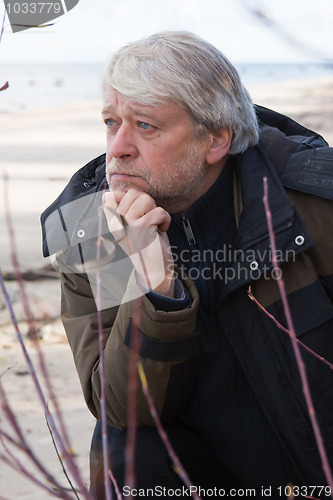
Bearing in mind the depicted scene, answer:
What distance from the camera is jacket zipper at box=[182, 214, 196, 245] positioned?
8.21ft

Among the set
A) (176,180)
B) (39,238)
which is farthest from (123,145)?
(39,238)

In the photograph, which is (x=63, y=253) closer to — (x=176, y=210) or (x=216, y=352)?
(x=176, y=210)

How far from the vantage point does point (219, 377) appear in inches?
96.2

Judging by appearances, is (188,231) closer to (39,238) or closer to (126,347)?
(126,347)

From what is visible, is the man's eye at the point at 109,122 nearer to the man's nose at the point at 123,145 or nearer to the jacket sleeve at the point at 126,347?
the man's nose at the point at 123,145

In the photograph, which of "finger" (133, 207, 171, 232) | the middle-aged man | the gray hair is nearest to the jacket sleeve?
the middle-aged man

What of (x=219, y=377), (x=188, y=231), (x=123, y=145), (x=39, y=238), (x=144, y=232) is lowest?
(x=39, y=238)

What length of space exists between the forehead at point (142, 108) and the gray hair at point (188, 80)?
17 mm

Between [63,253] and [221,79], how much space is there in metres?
0.84

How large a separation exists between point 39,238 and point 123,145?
4.69m

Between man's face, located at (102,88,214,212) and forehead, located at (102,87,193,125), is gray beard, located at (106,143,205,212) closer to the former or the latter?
man's face, located at (102,88,214,212)

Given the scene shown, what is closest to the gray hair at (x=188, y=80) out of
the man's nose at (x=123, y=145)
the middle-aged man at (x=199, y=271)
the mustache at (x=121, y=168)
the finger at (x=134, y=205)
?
the middle-aged man at (x=199, y=271)

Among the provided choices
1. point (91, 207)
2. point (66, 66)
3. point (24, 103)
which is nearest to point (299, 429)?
point (91, 207)

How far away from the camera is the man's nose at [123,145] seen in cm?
245
